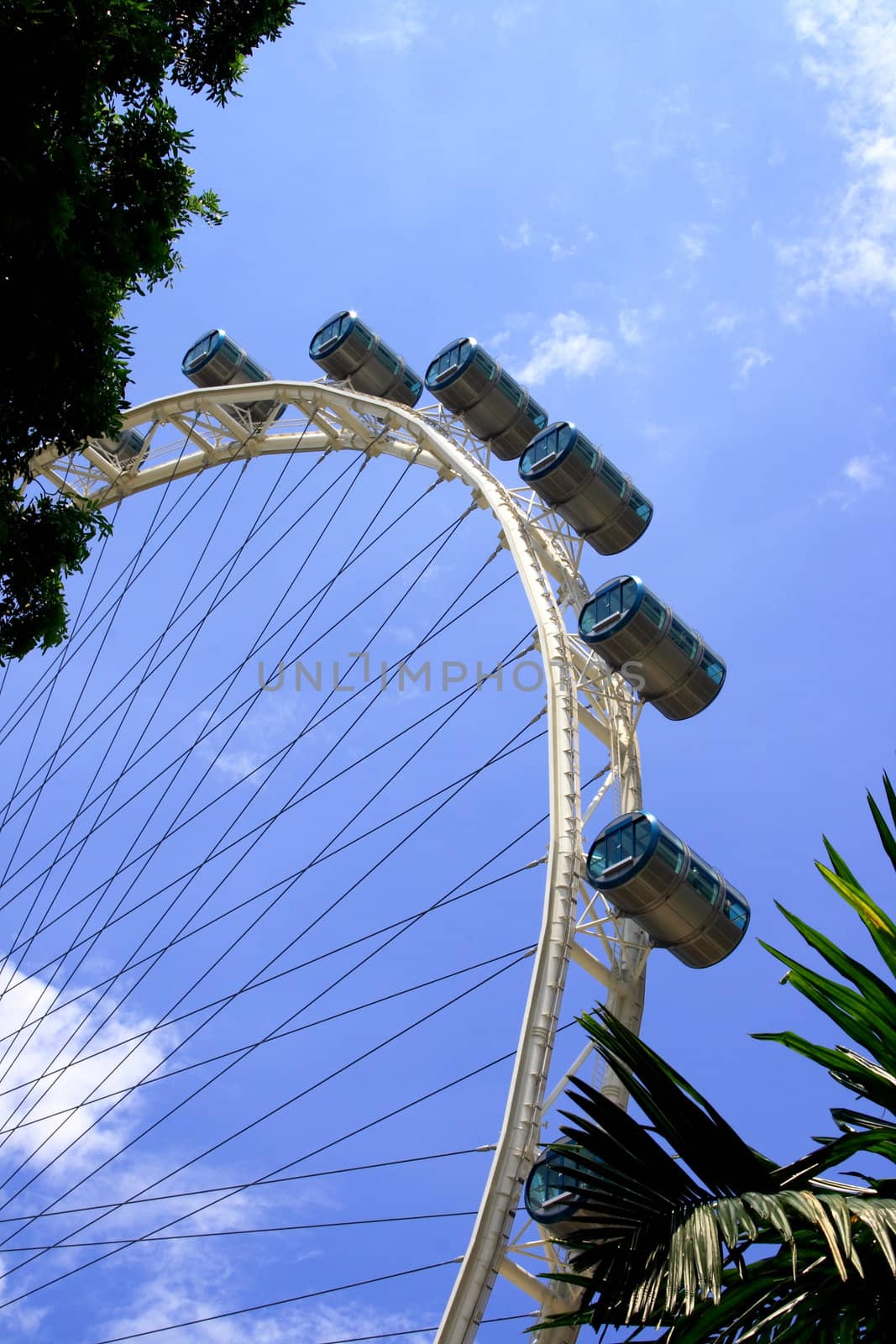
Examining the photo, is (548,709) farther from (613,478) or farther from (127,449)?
(127,449)

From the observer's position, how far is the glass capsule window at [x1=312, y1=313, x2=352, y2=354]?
26531 millimetres

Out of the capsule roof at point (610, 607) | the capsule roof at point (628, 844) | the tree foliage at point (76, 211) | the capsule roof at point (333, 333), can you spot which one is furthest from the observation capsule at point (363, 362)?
the tree foliage at point (76, 211)

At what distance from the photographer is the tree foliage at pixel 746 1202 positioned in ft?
22.7

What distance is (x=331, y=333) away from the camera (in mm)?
26781

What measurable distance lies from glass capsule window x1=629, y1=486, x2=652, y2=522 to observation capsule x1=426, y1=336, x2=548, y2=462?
277 centimetres

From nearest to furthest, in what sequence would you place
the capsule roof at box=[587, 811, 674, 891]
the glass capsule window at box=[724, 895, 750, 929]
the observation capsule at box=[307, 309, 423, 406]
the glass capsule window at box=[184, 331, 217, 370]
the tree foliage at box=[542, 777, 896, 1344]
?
1. the tree foliage at box=[542, 777, 896, 1344]
2. the capsule roof at box=[587, 811, 674, 891]
3. the glass capsule window at box=[724, 895, 750, 929]
4. the observation capsule at box=[307, 309, 423, 406]
5. the glass capsule window at box=[184, 331, 217, 370]

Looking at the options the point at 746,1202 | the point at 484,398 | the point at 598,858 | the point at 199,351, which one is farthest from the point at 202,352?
the point at 746,1202

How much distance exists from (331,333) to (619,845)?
13.5 meters

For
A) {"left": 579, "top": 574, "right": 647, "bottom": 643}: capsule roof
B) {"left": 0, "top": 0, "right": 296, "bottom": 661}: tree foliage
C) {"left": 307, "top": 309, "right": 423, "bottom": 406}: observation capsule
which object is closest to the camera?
{"left": 0, "top": 0, "right": 296, "bottom": 661}: tree foliage

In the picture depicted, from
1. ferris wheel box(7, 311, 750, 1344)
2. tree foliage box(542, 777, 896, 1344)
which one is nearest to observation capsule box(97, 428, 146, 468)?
ferris wheel box(7, 311, 750, 1344)

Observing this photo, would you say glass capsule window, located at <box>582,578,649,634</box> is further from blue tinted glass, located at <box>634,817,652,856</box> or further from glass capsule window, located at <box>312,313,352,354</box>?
glass capsule window, located at <box>312,313,352,354</box>

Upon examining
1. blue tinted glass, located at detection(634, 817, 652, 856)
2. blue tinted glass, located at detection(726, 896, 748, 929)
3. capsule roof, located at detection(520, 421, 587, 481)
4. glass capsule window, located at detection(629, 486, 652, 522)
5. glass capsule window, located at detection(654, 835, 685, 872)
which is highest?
capsule roof, located at detection(520, 421, 587, 481)

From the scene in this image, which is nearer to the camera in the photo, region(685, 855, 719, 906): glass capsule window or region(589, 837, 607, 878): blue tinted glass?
region(589, 837, 607, 878): blue tinted glass

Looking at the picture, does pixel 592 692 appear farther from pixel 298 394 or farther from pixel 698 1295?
pixel 698 1295
